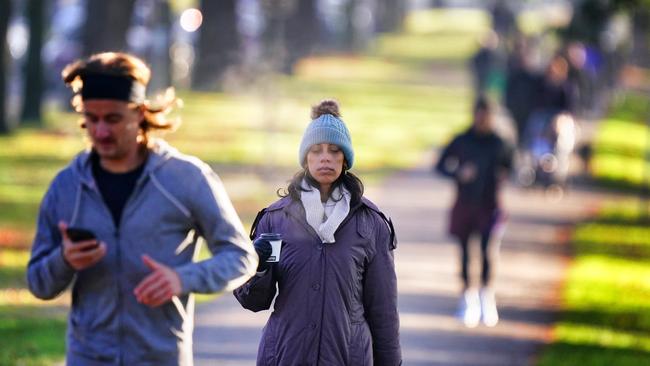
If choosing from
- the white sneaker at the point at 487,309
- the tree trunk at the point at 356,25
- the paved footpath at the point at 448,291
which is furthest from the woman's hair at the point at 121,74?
the tree trunk at the point at 356,25

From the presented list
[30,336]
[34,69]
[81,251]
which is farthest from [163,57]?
[81,251]

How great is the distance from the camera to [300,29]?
5262cm

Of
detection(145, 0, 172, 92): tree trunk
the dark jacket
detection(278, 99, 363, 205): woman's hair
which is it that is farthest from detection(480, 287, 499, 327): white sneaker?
detection(145, 0, 172, 92): tree trunk

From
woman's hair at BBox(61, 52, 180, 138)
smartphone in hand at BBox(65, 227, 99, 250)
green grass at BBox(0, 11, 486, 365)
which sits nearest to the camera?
smartphone in hand at BBox(65, 227, 99, 250)

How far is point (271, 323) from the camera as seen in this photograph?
6477 mm

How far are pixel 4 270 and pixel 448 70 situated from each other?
1687 inches

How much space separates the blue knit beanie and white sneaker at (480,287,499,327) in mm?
6960

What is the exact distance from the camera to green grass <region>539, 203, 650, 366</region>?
12344mm

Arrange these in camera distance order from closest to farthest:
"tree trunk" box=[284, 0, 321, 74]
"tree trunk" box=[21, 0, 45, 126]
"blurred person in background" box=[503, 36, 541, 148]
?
"blurred person in background" box=[503, 36, 541, 148]
"tree trunk" box=[21, 0, 45, 126]
"tree trunk" box=[284, 0, 321, 74]

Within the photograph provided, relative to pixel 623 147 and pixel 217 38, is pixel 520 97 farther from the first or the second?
pixel 217 38

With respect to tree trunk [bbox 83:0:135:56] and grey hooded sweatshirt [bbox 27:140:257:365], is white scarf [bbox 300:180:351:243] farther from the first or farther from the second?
tree trunk [bbox 83:0:135:56]

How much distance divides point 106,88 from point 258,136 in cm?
2632

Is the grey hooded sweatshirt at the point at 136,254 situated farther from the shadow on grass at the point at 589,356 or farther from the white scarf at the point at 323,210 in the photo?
the shadow on grass at the point at 589,356

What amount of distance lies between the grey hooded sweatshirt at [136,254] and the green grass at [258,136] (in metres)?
5.04
